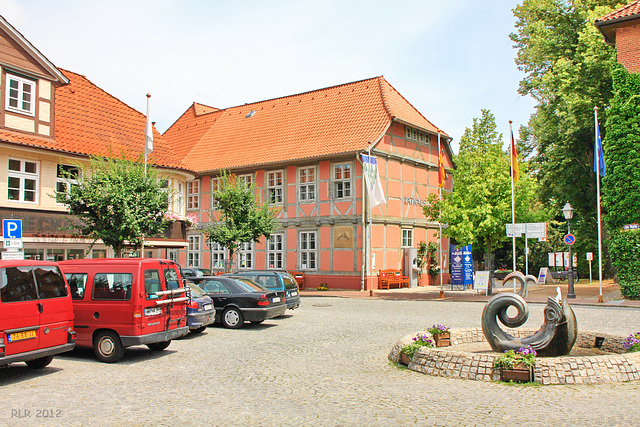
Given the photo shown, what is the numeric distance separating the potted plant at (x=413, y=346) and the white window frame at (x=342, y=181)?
2099 cm

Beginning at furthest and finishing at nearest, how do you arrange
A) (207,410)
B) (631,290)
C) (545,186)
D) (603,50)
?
(545,186) < (603,50) < (631,290) < (207,410)

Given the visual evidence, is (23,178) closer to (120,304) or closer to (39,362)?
(120,304)

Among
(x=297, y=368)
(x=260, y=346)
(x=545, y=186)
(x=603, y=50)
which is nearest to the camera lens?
(x=297, y=368)

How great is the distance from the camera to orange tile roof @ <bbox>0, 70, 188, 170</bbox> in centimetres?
2102

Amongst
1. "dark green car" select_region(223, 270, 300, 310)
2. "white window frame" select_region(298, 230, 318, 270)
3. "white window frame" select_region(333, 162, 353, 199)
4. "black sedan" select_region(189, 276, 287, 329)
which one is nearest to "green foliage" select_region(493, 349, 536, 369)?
"black sedan" select_region(189, 276, 287, 329)

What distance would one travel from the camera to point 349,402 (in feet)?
25.2

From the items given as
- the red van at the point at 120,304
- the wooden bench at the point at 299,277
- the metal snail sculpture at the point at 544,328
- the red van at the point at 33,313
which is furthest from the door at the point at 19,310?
the wooden bench at the point at 299,277

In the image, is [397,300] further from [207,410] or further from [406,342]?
[207,410]

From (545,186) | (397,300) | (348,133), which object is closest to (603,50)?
(545,186)

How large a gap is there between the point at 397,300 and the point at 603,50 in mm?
17061

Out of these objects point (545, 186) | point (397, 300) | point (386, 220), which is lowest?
point (397, 300)

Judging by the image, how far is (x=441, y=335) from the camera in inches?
434

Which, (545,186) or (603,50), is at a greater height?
(603,50)

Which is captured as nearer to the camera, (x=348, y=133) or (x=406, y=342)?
(x=406, y=342)
